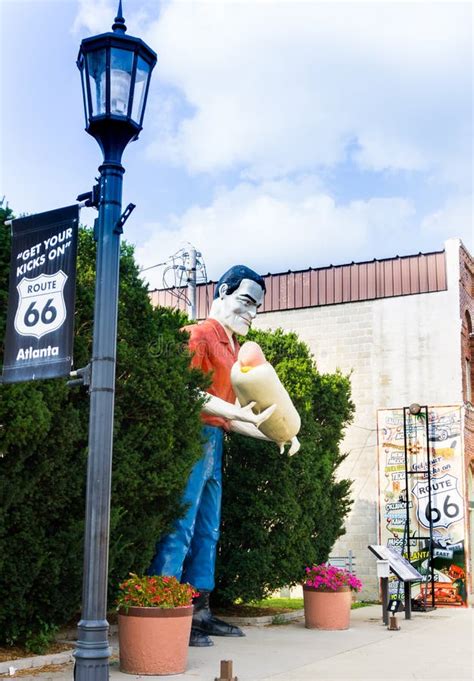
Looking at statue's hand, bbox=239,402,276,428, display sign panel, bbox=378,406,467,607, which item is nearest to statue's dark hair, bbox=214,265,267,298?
statue's hand, bbox=239,402,276,428

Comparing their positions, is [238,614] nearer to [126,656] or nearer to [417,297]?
[126,656]

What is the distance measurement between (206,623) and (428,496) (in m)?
7.92

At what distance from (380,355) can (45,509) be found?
1243 cm

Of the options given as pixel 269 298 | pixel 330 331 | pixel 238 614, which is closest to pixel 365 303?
pixel 330 331

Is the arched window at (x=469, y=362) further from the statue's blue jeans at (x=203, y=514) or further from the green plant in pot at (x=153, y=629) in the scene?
the green plant in pot at (x=153, y=629)

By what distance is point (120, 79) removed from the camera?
218 inches

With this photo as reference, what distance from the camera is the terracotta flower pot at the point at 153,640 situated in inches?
298

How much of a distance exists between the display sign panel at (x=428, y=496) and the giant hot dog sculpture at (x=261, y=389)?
24.1 feet

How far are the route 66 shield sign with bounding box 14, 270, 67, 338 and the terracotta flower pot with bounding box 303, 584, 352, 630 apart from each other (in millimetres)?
7379

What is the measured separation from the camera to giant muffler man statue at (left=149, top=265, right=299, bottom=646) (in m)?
9.48

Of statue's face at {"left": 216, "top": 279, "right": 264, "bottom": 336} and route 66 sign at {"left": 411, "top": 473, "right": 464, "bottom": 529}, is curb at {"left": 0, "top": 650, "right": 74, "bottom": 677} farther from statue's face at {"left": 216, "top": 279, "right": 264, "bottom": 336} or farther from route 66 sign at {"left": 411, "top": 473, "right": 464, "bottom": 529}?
route 66 sign at {"left": 411, "top": 473, "right": 464, "bottom": 529}

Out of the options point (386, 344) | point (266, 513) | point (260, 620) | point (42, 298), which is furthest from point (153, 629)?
point (386, 344)

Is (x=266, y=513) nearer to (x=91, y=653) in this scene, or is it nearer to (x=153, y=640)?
(x=153, y=640)

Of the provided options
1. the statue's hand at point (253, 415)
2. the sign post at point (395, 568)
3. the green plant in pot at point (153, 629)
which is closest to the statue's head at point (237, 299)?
the statue's hand at point (253, 415)
